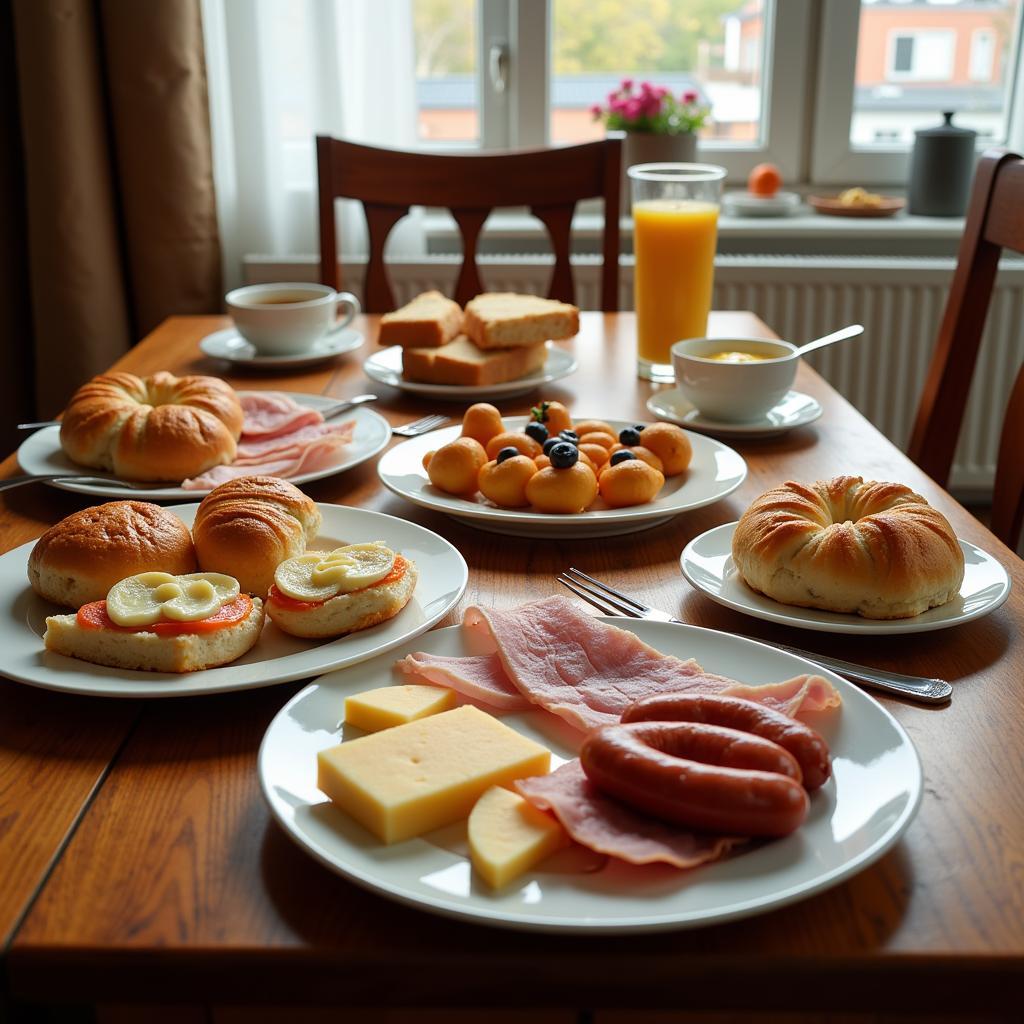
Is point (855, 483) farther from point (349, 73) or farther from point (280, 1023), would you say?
point (349, 73)

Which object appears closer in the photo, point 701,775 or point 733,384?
point 701,775

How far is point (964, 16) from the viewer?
2.91m

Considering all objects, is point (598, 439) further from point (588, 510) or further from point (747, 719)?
point (747, 719)

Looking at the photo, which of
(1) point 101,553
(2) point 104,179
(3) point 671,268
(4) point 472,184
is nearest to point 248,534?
(1) point 101,553

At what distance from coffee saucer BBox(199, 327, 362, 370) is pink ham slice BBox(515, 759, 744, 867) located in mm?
1088

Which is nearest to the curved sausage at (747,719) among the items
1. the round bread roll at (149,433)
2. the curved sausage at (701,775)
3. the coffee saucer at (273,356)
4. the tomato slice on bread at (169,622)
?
the curved sausage at (701,775)

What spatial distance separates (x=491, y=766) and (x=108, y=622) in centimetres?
29

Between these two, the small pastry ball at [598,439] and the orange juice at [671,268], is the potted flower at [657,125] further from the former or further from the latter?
the small pastry ball at [598,439]

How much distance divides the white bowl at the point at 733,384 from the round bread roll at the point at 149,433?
1.65ft

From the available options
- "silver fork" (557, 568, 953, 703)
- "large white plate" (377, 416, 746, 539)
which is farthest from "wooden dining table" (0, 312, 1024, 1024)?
"large white plate" (377, 416, 746, 539)

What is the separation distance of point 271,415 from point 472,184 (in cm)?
91

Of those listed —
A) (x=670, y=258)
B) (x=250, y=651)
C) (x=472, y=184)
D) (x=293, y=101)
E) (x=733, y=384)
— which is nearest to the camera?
(x=250, y=651)

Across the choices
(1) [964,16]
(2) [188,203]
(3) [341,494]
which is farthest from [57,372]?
(1) [964,16]

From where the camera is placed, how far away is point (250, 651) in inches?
29.7
